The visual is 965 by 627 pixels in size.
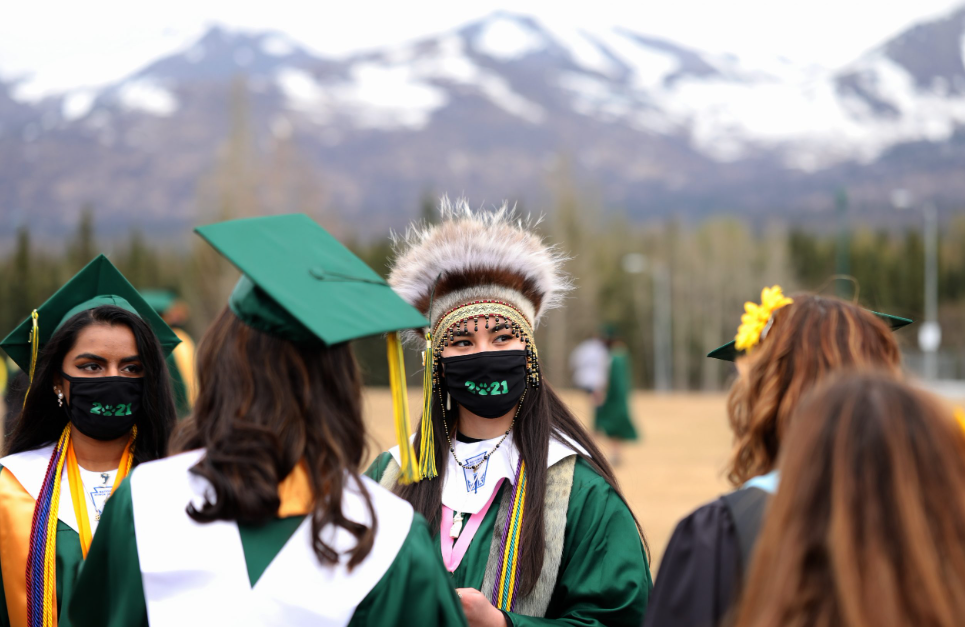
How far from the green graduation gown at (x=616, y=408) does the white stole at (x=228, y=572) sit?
13700mm

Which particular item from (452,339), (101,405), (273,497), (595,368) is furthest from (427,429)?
(595,368)

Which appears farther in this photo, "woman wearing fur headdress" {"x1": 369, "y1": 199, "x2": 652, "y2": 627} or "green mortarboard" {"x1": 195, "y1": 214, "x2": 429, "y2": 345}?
"woman wearing fur headdress" {"x1": 369, "y1": 199, "x2": 652, "y2": 627}

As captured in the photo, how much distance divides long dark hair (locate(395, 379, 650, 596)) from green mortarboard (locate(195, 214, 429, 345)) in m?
1.15

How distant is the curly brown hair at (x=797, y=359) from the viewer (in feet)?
7.15

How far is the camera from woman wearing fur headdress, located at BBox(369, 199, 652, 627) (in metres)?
3.00

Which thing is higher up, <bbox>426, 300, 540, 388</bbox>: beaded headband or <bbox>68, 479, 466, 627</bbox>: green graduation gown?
<bbox>426, 300, 540, 388</bbox>: beaded headband

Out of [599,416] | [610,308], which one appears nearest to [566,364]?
[610,308]

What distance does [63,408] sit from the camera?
125 inches

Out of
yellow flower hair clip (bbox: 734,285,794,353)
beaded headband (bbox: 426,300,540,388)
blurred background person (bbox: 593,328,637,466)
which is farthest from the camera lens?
blurred background person (bbox: 593,328,637,466)

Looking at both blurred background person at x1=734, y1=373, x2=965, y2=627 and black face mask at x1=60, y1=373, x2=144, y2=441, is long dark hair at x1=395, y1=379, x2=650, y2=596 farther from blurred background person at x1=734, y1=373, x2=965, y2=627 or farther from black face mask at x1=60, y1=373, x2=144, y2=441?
blurred background person at x1=734, y1=373, x2=965, y2=627

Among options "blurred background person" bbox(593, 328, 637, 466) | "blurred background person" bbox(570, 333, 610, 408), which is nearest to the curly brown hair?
"blurred background person" bbox(593, 328, 637, 466)

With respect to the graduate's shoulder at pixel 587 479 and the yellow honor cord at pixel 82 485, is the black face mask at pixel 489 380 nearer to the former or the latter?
the graduate's shoulder at pixel 587 479

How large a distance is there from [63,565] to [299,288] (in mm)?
1478

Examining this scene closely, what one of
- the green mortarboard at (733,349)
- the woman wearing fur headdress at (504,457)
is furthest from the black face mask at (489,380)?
the green mortarboard at (733,349)
